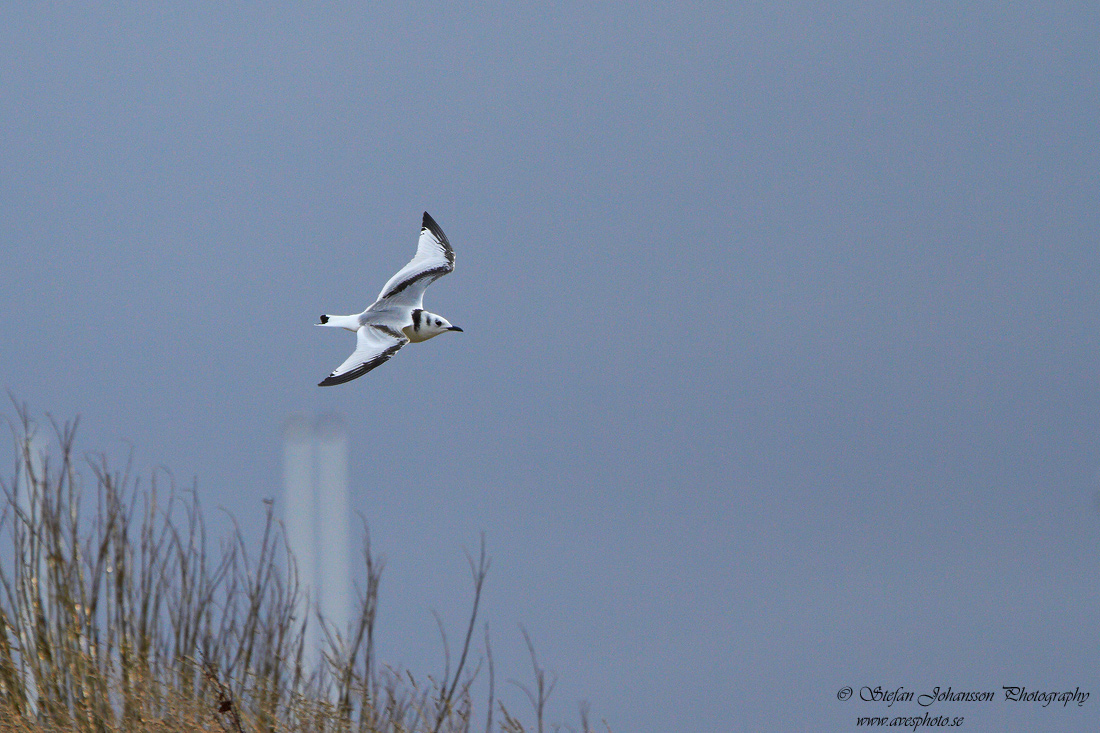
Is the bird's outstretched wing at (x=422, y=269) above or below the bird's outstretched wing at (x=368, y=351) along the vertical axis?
above

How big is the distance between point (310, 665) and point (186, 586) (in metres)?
0.56

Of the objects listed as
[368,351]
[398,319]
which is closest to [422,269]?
[398,319]

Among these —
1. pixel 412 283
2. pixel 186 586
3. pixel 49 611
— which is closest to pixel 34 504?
pixel 49 611

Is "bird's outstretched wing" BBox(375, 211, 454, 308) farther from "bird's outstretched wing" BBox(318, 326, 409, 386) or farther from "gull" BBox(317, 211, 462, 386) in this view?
"bird's outstretched wing" BBox(318, 326, 409, 386)

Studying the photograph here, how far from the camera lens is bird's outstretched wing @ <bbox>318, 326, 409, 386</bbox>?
2.91 metres

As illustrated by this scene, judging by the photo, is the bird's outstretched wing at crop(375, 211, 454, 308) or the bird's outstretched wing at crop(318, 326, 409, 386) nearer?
the bird's outstretched wing at crop(318, 326, 409, 386)

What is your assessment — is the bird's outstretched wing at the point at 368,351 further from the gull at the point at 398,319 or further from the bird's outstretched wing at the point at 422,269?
the bird's outstretched wing at the point at 422,269

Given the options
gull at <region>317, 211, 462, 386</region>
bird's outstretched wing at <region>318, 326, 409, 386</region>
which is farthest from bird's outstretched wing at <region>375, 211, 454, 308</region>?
bird's outstretched wing at <region>318, 326, 409, 386</region>

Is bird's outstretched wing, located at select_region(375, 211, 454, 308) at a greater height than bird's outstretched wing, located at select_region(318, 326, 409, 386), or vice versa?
bird's outstretched wing, located at select_region(375, 211, 454, 308)

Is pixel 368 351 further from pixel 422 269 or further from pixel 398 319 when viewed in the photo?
pixel 422 269

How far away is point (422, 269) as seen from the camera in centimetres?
365

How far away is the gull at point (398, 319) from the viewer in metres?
2.97

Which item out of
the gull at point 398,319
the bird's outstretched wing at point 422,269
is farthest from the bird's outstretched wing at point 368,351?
the bird's outstretched wing at point 422,269

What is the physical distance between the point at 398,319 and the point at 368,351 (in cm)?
25
